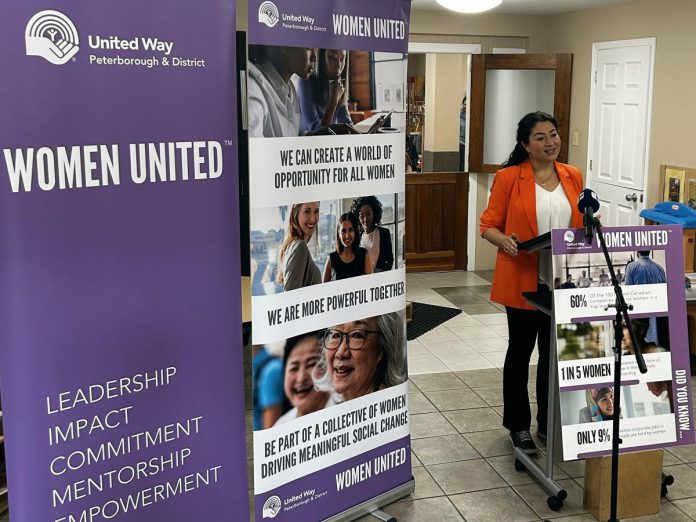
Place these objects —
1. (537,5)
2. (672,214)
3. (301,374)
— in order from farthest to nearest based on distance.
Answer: (537,5), (672,214), (301,374)

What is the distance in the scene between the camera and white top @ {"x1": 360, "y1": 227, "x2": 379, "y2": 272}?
2797 millimetres

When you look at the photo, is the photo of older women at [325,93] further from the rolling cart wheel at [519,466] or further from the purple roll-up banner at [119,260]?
the rolling cart wheel at [519,466]

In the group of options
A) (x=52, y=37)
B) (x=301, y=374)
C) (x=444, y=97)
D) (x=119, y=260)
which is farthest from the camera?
(x=444, y=97)

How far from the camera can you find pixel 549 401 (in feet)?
10.2

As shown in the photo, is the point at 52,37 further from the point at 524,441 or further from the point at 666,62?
the point at 666,62

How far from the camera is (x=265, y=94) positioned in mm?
2418

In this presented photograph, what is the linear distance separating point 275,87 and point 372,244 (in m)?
0.69

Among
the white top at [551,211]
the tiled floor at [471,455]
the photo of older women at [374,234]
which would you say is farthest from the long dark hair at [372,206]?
the tiled floor at [471,455]

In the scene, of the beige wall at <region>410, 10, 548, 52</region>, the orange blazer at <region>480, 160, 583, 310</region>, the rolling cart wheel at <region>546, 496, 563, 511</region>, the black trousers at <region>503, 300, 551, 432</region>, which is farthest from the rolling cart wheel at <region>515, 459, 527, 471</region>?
the beige wall at <region>410, 10, 548, 52</region>

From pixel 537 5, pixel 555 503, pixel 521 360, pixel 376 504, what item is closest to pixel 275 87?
pixel 376 504

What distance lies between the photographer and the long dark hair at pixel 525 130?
11.0ft

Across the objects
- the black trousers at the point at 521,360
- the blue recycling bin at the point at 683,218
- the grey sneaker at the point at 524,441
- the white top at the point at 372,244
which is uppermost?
the white top at the point at 372,244

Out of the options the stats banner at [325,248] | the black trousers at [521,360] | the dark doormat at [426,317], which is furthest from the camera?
the dark doormat at [426,317]

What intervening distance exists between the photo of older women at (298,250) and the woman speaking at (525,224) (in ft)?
3.47
